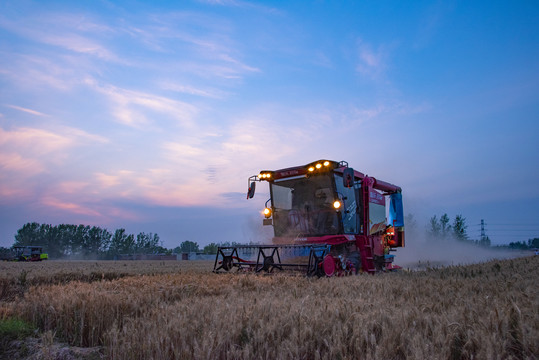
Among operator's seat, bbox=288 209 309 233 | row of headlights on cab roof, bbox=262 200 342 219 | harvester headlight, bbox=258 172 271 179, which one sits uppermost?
harvester headlight, bbox=258 172 271 179

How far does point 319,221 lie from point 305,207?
2.07ft

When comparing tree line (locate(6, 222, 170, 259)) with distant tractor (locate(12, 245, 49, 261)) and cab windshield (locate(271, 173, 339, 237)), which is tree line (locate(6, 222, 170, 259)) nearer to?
distant tractor (locate(12, 245, 49, 261))

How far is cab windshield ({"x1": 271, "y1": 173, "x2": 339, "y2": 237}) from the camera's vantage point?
10230mm

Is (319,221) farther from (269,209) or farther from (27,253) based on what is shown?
(27,253)

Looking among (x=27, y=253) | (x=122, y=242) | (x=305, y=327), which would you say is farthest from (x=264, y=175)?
(x=122, y=242)

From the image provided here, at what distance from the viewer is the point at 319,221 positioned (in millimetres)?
10352

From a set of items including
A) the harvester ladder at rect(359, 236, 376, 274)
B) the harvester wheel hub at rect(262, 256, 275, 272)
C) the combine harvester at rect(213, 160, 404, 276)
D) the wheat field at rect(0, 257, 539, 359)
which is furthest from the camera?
the harvester ladder at rect(359, 236, 376, 274)

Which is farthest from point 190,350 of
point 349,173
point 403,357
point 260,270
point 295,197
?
point 295,197

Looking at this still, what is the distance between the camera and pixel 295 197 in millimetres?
10969

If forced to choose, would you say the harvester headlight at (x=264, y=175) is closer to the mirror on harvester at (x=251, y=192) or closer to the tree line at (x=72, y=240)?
Result: the mirror on harvester at (x=251, y=192)

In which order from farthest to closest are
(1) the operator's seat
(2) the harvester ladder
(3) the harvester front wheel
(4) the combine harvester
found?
(1) the operator's seat
(2) the harvester ladder
(3) the harvester front wheel
(4) the combine harvester

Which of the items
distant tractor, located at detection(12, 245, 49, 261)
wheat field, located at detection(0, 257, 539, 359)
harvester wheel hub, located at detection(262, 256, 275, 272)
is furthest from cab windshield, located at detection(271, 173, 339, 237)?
distant tractor, located at detection(12, 245, 49, 261)

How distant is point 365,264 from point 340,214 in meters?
1.76

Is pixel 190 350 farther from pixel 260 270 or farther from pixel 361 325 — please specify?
pixel 260 270
